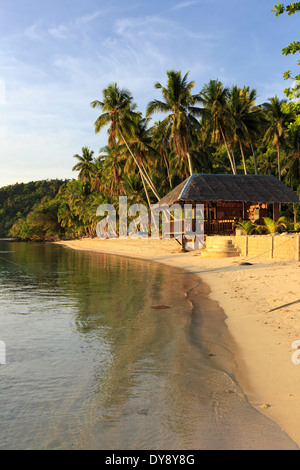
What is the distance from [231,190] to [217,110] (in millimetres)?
10834

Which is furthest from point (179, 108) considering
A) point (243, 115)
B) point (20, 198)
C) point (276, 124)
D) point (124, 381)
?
point (20, 198)

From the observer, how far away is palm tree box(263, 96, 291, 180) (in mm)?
38138

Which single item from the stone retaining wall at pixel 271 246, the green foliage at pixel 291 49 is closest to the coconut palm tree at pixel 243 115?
Answer: the stone retaining wall at pixel 271 246

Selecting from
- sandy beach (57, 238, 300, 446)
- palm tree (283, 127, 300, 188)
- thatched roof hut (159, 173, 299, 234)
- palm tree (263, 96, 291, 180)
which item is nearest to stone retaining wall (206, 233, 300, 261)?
sandy beach (57, 238, 300, 446)

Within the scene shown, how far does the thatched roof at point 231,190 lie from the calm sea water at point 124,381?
15.1 metres

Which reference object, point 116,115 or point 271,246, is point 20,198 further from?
point 271,246

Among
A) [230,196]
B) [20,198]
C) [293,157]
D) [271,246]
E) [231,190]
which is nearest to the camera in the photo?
[271,246]

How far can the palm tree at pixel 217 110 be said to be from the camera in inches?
1286

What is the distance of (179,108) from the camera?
100 ft

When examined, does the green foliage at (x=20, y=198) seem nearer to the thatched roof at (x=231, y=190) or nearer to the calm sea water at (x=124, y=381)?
the thatched roof at (x=231, y=190)

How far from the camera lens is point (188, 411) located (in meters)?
4.00

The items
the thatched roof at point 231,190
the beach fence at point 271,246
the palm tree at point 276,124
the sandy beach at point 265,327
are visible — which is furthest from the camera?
the palm tree at point 276,124
